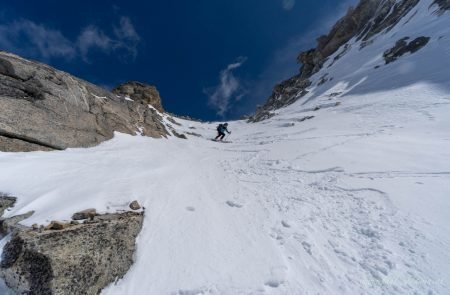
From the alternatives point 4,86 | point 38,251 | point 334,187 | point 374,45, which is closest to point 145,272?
point 38,251

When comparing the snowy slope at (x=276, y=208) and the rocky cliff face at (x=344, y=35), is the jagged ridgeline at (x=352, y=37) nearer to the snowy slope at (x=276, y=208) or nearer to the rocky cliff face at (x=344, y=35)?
the rocky cliff face at (x=344, y=35)

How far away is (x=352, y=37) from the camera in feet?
219

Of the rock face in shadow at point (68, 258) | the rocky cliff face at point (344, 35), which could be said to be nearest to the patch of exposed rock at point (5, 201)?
the rock face in shadow at point (68, 258)

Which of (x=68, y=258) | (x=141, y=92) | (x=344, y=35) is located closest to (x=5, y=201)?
(x=68, y=258)

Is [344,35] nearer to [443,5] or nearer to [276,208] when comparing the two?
[443,5]

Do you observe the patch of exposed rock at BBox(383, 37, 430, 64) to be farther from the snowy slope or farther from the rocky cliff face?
the snowy slope

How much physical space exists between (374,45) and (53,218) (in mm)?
52231

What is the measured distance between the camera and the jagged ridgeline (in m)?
36.7

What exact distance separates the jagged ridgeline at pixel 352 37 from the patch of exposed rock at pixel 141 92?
846 inches

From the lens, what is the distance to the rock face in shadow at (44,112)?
9992mm

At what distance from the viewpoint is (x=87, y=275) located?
15.5 feet

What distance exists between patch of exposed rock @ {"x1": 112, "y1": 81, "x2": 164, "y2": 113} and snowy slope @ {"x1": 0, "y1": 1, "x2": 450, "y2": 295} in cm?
4349

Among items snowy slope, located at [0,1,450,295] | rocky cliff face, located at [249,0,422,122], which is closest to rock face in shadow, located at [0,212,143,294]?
snowy slope, located at [0,1,450,295]

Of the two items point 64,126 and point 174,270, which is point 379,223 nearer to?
point 174,270
